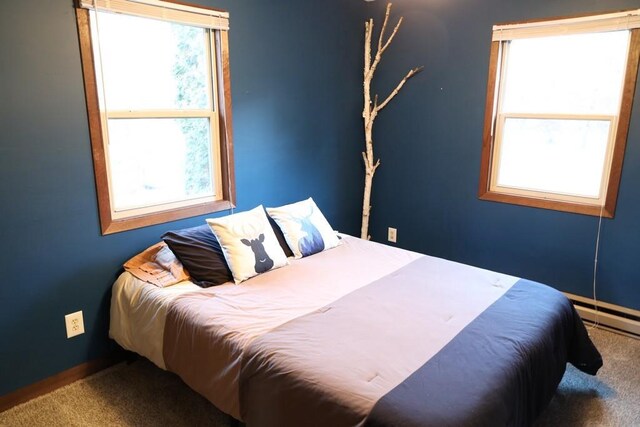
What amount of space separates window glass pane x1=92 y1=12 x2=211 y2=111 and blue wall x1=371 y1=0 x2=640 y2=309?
1628 mm

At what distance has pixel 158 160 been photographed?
8.50 ft

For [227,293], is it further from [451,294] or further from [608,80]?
[608,80]

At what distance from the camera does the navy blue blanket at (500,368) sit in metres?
1.39

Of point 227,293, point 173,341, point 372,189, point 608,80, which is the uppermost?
point 608,80

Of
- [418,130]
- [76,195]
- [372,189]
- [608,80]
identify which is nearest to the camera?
[76,195]

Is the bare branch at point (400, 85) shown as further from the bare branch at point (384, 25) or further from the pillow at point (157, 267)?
the pillow at point (157, 267)

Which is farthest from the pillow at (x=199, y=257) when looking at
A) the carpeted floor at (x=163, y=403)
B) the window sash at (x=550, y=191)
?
the window sash at (x=550, y=191)

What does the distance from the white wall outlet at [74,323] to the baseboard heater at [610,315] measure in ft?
10.00

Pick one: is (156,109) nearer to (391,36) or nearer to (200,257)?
(200,257)

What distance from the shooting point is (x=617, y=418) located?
6.80 ft

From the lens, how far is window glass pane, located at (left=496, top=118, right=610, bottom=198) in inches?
113

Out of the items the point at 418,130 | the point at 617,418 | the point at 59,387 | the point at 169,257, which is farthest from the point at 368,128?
the point at 59,387

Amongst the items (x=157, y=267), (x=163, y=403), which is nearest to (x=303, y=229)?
(x=157, y=267)

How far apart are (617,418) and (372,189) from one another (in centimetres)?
237
